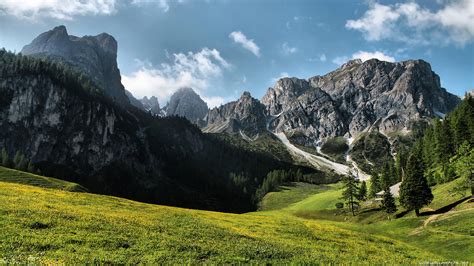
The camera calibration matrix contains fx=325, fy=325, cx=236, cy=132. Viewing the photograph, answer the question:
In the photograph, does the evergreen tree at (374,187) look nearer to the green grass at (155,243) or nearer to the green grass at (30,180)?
the green grass at (155,243)

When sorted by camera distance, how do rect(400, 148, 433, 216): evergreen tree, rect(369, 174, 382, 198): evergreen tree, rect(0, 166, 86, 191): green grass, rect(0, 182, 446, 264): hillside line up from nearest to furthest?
rect(0, 182, 446, 264): hillside → rect(0, 166, 86, 191): green grass → rect(400, 148, 433, 216): evergreen tree → rect(369, 174, 382, 198): evergreen tree

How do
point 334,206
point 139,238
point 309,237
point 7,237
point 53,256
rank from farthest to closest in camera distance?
point 334,206 → point 309,237 → point 139,238 → point 7,237 → point 53,256

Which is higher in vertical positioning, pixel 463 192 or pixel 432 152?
pixel 432 152

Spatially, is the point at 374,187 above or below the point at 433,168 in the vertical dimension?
below

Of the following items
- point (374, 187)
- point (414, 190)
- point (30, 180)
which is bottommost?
point (30, 180)

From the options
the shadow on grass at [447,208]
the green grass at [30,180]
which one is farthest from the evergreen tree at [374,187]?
the green grass at [30,180]

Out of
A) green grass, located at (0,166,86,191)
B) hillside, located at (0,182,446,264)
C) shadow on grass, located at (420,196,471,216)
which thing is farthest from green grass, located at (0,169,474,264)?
shadow on grass, located at (420,196,471,216)

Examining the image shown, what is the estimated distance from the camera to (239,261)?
23.0 m

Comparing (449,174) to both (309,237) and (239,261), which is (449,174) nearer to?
(309,237)

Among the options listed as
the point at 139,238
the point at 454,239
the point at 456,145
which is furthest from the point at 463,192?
the point at 139,238

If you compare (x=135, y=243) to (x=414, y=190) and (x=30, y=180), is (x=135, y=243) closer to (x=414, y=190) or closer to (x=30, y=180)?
(x=30, y=180)

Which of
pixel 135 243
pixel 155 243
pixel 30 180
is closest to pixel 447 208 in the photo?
pixel 155 243

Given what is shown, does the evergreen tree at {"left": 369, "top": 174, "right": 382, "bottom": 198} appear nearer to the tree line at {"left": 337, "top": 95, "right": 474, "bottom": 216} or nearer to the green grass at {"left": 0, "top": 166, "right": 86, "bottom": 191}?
the tree line at {"left": 337, "top": 95, "right": 474, "bottom": 216}

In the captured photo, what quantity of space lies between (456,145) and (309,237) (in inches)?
3989
